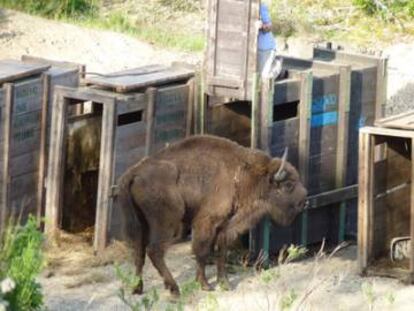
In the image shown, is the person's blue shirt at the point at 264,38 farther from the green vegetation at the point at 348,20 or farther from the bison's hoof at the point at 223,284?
the green vegetation at the point at 348,20

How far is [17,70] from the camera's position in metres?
15.4

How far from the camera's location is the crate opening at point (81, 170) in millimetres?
15766

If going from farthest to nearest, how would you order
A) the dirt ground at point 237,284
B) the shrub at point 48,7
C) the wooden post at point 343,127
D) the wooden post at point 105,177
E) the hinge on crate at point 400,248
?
the shrub at point 48,7
the wooden post at point 343,127
the hinge on crate at point 400,248
the wooden post at point 105,177
the dirt ground at point 237,284

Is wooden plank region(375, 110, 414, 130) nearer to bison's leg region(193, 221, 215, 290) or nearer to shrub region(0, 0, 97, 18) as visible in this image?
bison's leg region(193, 221, 215, 290)

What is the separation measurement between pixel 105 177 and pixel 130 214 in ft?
3.68

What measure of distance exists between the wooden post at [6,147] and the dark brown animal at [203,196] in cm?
177

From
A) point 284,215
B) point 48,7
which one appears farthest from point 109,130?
point 48,7

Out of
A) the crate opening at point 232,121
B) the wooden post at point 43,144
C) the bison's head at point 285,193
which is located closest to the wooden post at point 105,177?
the wooden post at point 43,144

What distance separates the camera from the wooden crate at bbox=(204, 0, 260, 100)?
15.2 metres

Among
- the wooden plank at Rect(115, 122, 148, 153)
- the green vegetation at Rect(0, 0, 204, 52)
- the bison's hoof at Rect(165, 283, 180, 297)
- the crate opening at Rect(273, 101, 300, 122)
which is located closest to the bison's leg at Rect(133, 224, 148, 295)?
the bison's hoof at Rect(165, 283, 180, 297)

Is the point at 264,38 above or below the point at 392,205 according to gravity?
above

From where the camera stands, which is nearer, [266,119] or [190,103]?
[266,119]

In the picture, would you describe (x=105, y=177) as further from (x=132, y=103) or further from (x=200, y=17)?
(x=200, y=17)

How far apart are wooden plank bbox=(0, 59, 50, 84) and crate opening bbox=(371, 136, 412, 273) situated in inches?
146
